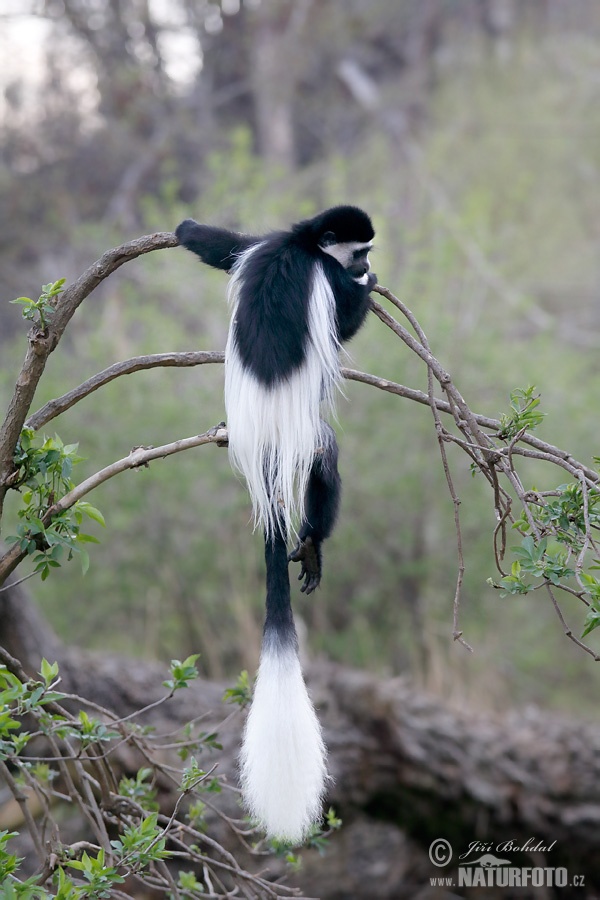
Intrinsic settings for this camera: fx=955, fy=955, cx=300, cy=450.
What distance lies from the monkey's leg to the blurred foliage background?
7.78 feet

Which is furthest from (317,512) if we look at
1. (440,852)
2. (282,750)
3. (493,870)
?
(493,870)

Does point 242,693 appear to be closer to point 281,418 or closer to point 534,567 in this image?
point 281,418

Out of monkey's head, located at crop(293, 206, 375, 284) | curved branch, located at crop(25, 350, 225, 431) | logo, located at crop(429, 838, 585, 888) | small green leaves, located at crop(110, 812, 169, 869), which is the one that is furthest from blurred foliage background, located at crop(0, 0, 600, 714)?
small green leaves, located at crop(110, 812, 169, 869)

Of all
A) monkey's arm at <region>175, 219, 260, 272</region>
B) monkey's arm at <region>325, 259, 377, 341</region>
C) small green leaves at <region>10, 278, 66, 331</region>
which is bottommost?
small green leaves at <region>10, 278, 66, 331</region>

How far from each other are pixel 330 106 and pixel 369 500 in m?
5.91

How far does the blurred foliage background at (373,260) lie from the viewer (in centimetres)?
523

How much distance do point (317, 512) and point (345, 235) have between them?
0.59 metres

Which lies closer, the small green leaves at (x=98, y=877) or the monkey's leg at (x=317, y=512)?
the small green leaves at (x=98, y=877)

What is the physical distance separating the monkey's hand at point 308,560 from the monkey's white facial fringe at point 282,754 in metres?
0.30

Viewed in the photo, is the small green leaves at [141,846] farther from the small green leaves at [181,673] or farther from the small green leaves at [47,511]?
the small green leaves at [47,511]

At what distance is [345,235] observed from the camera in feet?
6.66

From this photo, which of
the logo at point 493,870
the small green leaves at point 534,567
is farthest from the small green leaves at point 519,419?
the logo at point 493,870

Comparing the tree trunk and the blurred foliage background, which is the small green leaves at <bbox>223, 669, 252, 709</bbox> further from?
the blurred foliage background

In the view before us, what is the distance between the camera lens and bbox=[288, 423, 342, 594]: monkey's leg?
1.97 m
